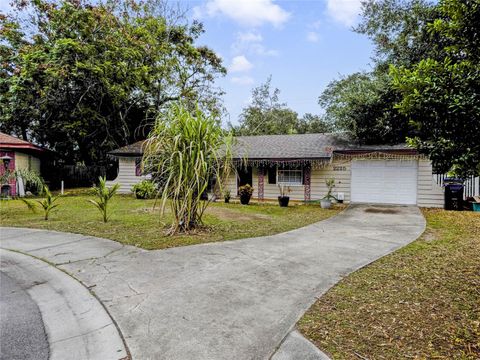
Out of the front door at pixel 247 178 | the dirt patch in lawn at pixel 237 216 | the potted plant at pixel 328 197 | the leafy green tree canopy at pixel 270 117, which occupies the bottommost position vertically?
the dirt patch in lawn at pixel 237 216

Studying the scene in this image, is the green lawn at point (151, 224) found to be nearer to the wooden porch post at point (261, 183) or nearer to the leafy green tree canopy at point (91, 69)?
the wooden porch post at point (261, 183)

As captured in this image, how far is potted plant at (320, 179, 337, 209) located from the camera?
468 inches

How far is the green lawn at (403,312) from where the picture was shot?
7.70 ft

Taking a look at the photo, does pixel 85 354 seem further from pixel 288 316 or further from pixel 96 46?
pixel 96 46

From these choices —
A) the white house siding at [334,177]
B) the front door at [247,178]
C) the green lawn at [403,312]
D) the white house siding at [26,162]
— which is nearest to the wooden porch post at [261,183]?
the front door at [247,178]

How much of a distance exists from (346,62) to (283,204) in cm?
1197

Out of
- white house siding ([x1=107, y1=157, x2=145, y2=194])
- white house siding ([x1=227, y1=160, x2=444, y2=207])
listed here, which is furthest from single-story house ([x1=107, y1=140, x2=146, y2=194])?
white house siding ([x1=227, y1=160, x2=444, y2=207])

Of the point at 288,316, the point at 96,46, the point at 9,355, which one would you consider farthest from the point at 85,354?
the point at 96,46

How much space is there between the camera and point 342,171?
13.3 meters

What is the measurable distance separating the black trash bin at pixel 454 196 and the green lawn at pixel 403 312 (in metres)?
7.62

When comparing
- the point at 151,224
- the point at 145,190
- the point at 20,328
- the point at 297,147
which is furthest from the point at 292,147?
the point at 20,328

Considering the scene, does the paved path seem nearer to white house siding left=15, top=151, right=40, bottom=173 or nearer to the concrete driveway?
the concrete driveway

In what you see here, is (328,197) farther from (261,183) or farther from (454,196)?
(454,196)

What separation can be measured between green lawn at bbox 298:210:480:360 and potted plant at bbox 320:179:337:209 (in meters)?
6.86
